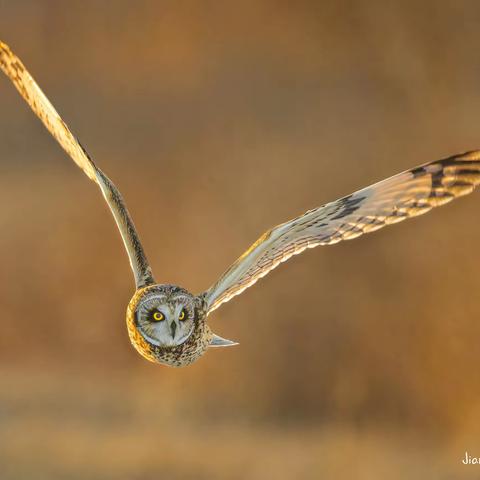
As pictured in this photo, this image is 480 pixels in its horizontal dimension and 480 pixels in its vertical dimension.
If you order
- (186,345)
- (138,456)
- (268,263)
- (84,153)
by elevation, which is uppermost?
(84,153)

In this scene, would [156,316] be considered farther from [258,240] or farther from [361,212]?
[361,212]

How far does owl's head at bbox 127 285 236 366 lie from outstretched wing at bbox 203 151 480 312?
4cm

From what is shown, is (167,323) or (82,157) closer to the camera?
(167,323)

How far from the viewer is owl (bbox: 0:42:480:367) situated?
73 cm

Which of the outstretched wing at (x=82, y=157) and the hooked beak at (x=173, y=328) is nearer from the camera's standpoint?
the hooked beak at (x=173, y=328)

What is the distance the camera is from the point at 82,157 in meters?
0.87

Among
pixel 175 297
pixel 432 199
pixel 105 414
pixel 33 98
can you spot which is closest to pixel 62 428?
pixel 105 414

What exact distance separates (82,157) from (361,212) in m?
0.33

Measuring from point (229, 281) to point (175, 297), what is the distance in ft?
0.28

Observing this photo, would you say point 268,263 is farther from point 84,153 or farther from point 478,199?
point 478,199

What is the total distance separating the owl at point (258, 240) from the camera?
0.73 m

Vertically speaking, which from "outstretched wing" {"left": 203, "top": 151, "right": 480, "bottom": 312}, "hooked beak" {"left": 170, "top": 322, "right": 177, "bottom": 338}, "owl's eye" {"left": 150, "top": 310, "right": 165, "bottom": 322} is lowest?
"hooked beak" {"left": 170, "top": 322, "right": 177, "bottom": 338}

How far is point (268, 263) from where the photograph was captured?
2.82 feet

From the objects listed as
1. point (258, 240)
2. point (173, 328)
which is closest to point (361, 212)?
point (258, 240)
